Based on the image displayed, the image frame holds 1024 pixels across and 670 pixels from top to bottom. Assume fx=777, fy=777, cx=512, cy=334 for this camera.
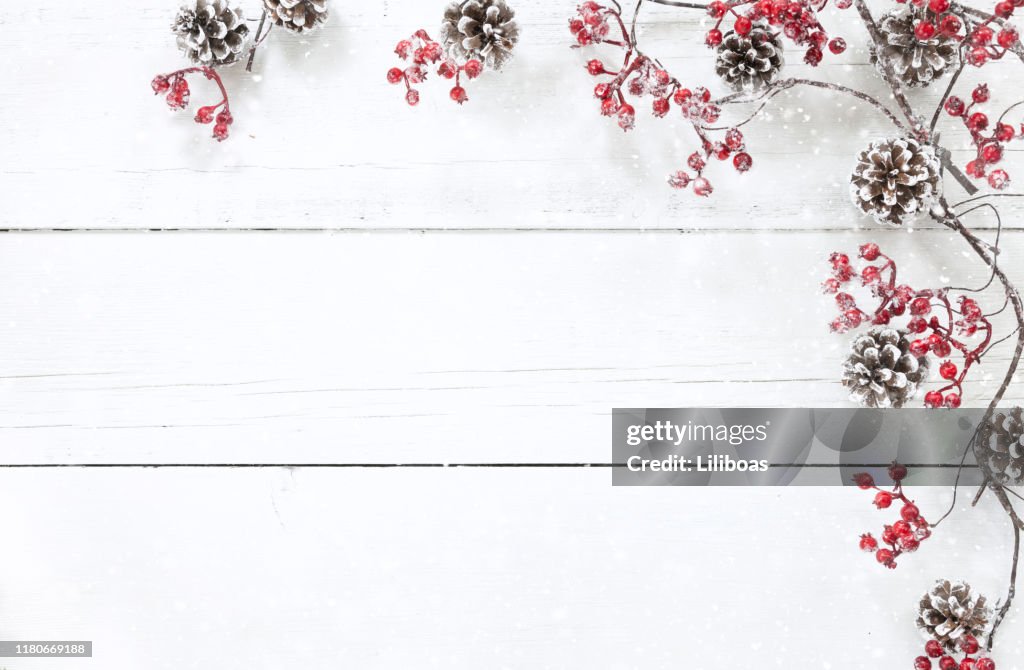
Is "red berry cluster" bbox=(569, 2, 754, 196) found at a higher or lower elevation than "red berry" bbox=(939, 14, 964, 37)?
lower

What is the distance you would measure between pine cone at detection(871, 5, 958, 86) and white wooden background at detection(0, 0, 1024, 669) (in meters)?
0.05

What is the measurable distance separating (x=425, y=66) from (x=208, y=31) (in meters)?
0.25

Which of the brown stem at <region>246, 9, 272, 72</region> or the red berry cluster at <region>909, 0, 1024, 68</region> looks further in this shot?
the brown stem at <region>246, 9, 272, 72</region>

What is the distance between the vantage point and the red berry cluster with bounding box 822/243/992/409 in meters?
0.85

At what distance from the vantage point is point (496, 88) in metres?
0.94

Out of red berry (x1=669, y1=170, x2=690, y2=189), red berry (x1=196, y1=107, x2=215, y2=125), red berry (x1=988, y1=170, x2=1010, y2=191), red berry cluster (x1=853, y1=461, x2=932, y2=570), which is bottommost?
red berry cluster (x1=853, y1=461, x2=932, y2=570)

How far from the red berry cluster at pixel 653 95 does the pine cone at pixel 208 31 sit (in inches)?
15.7

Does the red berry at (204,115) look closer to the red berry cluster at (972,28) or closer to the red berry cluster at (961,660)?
the red berry cluster at (972,28)

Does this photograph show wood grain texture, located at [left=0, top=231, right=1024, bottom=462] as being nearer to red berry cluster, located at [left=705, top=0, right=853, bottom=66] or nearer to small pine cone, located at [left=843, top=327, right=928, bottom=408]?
small pine cone, located at [left=843, top=327, right=928, bottom=408]

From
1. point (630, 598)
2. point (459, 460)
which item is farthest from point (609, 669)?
point (459, 460)

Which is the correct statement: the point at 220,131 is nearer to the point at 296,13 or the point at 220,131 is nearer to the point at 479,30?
the point at 296,13

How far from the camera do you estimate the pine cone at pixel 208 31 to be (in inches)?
35.4

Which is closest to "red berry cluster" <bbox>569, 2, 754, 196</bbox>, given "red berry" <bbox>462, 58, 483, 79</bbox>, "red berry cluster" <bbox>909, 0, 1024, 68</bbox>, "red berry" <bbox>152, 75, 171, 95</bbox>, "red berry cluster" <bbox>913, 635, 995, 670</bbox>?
"red berry" <bbox>462, 58, 483, 79</bbox>

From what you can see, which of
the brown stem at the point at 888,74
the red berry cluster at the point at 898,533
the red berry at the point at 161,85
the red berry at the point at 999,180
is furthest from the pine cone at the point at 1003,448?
the red berry at the point at 161,85
